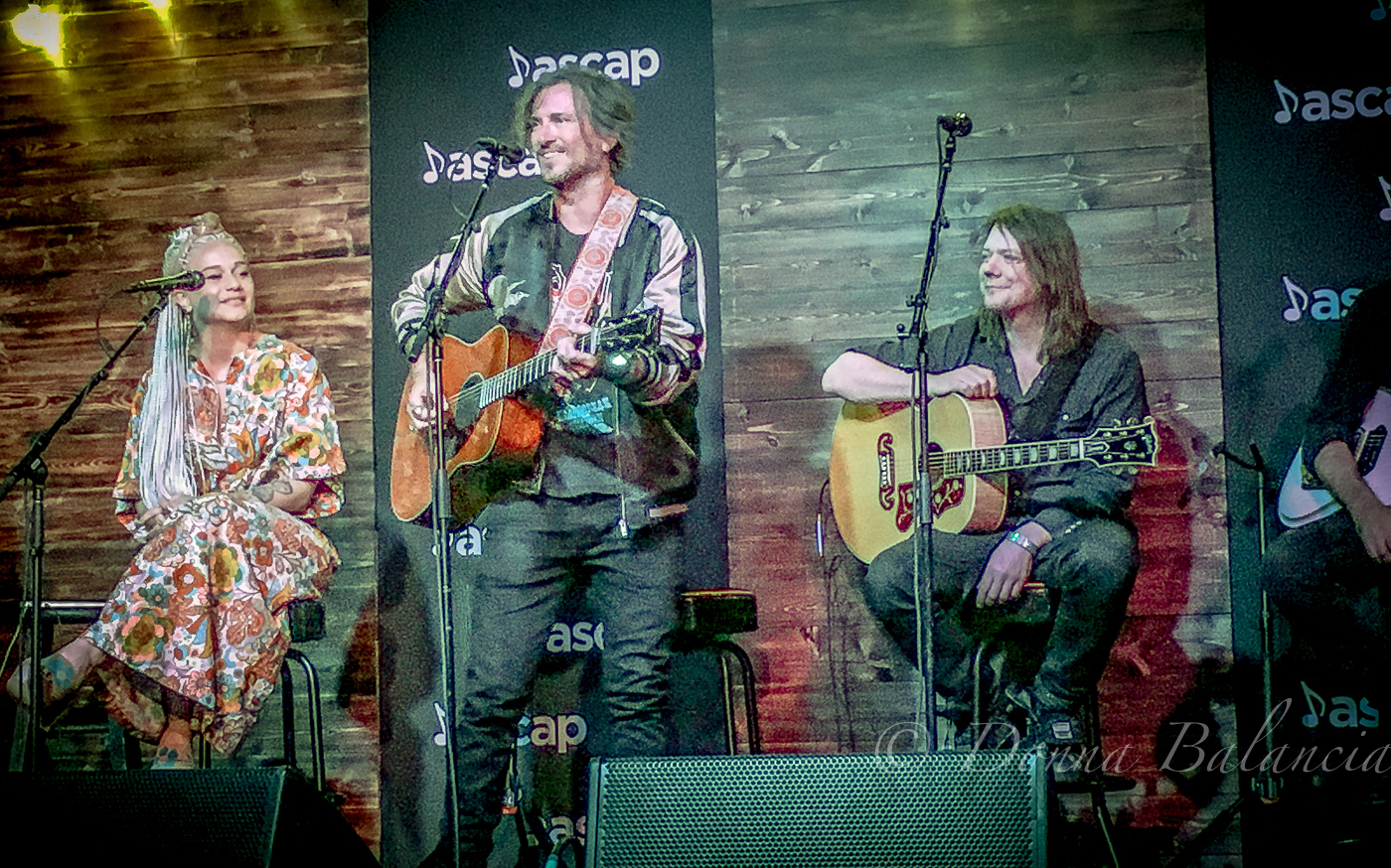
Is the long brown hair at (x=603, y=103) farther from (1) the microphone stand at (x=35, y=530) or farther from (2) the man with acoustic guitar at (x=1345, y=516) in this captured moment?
(2) the man with acoustic guitar at (x=1345, y=516)

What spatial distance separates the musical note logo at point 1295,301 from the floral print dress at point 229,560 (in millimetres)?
2981

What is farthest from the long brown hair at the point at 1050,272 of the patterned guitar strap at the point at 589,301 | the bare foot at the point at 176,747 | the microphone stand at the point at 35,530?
the bare foot at the point at 176,747

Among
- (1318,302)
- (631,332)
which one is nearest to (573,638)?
(631,332)

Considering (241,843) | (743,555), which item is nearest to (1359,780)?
(743,555)

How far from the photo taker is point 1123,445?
379 cm

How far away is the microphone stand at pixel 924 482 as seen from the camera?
3.48 meters

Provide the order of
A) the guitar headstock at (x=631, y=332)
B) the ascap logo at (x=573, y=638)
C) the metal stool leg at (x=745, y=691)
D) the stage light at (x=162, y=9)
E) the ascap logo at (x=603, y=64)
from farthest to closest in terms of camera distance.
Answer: the stage light at (x=162, y=9)
the ascap logo at (x=603, y=64)
the ascap logo at (x=573, y=638)
the metal stool leg at (x=745, y=691)
the guitar headstock at (x=631, y=332)

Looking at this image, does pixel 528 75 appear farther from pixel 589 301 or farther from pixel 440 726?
pixel 440 726

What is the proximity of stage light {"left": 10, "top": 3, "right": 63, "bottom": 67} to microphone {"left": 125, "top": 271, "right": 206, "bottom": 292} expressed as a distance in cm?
89

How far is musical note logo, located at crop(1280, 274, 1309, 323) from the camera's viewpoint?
3818mm

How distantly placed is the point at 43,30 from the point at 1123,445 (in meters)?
3.85

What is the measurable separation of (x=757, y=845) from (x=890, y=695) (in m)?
1.55

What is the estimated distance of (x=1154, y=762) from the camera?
383 cm

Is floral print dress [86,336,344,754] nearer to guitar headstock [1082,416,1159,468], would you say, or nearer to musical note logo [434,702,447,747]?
musical note logo [434,702,447,747]
